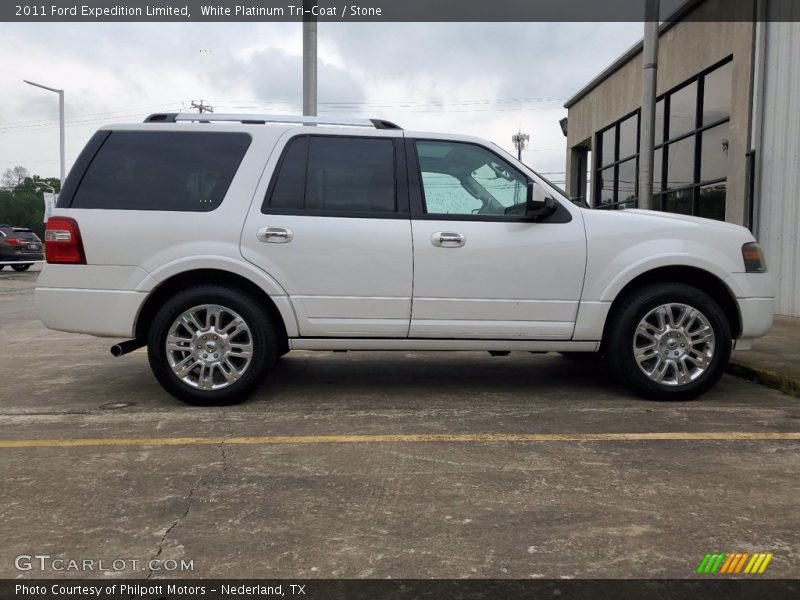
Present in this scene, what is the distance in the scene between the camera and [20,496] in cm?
312

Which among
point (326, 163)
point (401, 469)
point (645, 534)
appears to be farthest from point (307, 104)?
point (645, 534)

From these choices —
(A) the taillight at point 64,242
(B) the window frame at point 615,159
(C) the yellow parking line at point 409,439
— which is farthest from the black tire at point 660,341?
(B) the window frame at point 615,159

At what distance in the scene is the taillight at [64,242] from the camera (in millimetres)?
4617

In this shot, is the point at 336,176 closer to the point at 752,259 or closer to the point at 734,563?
the point at 752,259

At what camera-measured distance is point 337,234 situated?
187 inches

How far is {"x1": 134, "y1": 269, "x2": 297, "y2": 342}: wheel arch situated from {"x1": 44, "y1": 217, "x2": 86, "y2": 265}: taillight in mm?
535

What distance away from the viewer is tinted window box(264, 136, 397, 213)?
483cm

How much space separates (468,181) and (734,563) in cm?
317

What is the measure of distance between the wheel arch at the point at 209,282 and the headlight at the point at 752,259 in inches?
133

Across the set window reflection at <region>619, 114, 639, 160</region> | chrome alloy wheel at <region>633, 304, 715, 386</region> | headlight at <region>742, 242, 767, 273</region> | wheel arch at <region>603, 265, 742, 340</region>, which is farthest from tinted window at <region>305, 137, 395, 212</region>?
window reflection at <region>619, 114, 639, 160</region>

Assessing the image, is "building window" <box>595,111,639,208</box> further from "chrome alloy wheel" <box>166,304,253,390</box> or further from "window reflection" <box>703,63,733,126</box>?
"chrome alloy wheel" <box>166,304,253,390</box>

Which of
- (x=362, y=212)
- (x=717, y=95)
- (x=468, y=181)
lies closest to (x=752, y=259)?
(x=468, y=181)

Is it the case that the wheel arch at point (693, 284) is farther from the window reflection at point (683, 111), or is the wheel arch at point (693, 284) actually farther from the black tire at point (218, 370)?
the window reflection at point (683, 111)
